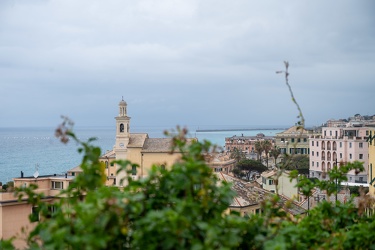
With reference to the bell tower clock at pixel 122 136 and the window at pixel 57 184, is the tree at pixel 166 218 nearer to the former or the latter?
the window at pixel 57 184

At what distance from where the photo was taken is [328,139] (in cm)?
7381

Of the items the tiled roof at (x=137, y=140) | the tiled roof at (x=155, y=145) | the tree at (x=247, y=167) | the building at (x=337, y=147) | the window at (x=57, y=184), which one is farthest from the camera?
the tree at (x=247, y=167)

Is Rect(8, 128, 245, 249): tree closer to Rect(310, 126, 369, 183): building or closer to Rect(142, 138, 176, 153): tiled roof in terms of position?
Rect(142, 138, 176, 153): tiled roof

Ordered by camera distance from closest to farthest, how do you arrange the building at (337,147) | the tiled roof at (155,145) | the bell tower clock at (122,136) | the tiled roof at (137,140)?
the tiled roof at (155,145) → the tiled roof at (137,140) → the bell tower clock at (122,136) → the building at (337,147)

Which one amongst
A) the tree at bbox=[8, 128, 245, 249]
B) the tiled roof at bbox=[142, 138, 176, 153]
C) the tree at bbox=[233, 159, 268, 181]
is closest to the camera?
the tree at bbox=[8, 128, 245, 249]

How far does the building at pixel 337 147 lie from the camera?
224 ft

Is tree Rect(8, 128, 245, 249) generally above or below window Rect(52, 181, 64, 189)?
above

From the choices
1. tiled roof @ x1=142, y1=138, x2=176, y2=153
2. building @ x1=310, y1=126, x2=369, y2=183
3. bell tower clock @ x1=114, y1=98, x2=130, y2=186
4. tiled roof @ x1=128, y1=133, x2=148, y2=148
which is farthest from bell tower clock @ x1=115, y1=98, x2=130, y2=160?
building @ x1=310, y1=126, x2=369, y2=183

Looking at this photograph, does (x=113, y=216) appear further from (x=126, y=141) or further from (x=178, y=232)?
(x=126, y=141)

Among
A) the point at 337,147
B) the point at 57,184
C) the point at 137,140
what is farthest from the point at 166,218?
the point at 337,147

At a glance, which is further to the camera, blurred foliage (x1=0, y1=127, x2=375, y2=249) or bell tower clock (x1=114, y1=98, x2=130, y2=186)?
bell tower clock (x1=114, y1=98, x2=130, y2=186)

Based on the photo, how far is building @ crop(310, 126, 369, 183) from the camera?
224ft

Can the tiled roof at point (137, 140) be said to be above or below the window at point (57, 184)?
above

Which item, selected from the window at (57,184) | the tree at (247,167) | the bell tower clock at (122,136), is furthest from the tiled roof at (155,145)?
the window at (57,184)
